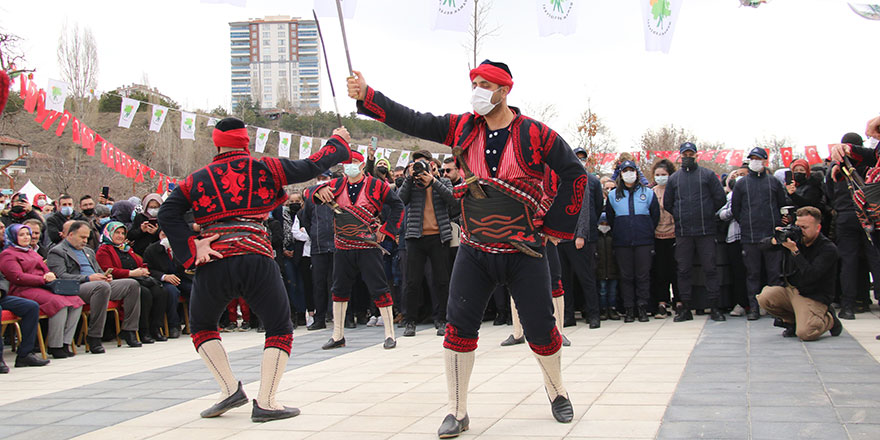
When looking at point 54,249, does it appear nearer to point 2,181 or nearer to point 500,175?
point 500,175

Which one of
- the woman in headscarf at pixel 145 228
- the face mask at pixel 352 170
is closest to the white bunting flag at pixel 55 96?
the woman in headscarf at pixel 145 228

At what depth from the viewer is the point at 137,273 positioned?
32.9 ft

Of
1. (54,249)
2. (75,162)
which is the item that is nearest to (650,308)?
(54,249)

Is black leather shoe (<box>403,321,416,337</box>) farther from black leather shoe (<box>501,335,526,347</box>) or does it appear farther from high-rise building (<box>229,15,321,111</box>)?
high-rise building (<box>229,15,321,111</box>)

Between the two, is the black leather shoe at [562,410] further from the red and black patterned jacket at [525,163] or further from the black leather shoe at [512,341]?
the black leather shoe at [512,341]

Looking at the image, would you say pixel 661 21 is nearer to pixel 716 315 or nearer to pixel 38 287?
pixel 716 315

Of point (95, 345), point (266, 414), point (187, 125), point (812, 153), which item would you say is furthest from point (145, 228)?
point (812, 153)

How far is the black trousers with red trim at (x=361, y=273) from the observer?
859 cm

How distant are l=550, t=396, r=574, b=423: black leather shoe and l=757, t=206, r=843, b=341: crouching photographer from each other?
3872 mm

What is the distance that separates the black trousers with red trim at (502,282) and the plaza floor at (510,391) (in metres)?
0.53

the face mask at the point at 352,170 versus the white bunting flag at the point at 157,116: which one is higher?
the white bunting flag at the point at 157,116

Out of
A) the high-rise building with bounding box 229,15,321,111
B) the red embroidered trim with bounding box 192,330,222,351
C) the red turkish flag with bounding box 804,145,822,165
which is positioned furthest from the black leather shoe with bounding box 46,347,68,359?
the high-rise building with bounding box 229,15,321,111

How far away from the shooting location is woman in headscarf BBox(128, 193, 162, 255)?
10695 mm

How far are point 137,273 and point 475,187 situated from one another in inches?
281
